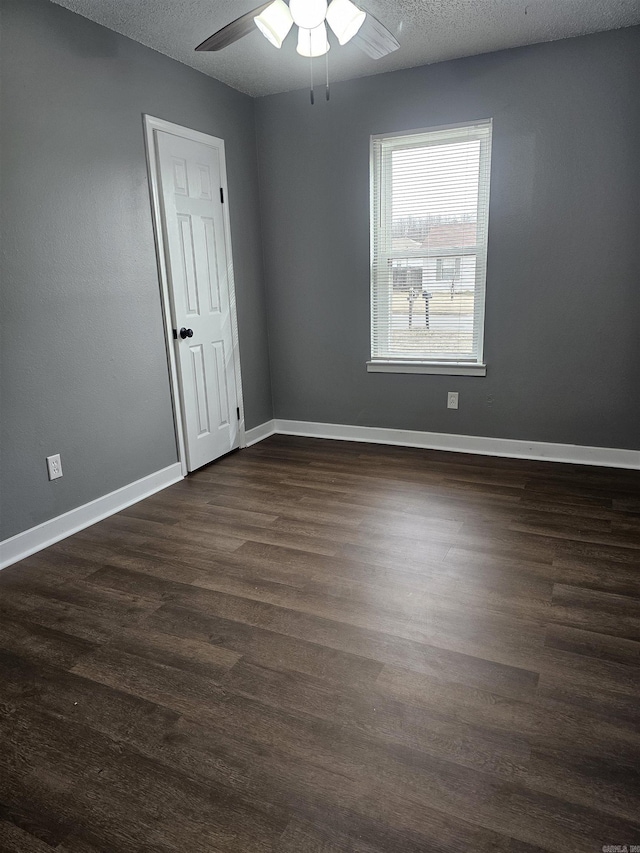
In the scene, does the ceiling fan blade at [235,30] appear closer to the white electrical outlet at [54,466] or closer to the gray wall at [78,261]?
the gray wall at [78,261]

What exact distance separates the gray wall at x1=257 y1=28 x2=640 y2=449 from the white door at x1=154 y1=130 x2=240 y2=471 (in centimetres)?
66

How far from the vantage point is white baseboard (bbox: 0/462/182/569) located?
271cm

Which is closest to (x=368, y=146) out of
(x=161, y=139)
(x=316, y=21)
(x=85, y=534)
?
(x=161, y=139)

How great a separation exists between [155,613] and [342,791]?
1.10m

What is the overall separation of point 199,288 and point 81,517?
171cm

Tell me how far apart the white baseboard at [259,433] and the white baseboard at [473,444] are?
56 millimetres

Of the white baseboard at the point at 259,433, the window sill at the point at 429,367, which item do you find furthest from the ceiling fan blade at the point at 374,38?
the white baseboard at the point at 259,433

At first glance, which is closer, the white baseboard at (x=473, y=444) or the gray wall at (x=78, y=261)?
the gray wall at (x=78, y=261)

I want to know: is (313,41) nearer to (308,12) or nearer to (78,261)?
(308,12)

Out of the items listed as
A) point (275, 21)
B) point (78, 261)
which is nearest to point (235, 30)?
point (275, 21)

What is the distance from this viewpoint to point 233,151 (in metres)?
4.09

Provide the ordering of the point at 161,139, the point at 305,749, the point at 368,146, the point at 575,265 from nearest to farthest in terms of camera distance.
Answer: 1. the point at 305,749
2. the point at 161,139
3. the point at 575,265
4. the point at 368,146

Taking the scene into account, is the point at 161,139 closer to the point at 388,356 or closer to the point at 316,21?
the point at 316,21

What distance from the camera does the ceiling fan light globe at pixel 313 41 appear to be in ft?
8.00
